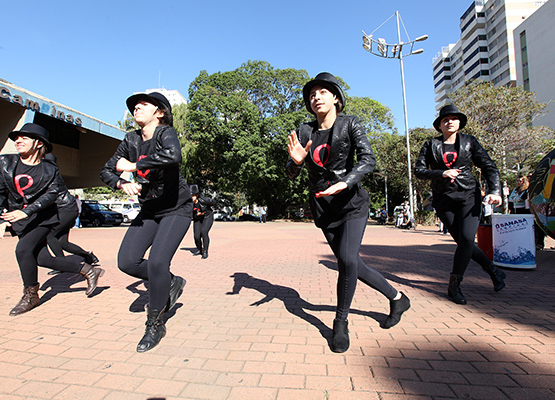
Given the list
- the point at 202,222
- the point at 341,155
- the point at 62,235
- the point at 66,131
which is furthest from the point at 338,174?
the point at 66,131

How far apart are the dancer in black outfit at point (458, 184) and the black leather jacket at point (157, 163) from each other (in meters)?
2.65

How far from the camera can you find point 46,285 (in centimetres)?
467

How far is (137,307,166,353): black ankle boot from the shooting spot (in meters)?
2.47

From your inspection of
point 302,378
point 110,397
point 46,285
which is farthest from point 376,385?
point 46,285

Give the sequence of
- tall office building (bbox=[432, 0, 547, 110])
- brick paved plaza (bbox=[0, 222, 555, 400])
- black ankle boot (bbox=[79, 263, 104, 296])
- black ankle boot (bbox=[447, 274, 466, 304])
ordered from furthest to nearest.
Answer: tall office building (bbox=[432, 0, 547, 110]) → black ankle boot (bbox=[79, 263, 104, 296]) → black ankle boot (bbox=[447, 274, 466, 304]) → brick paved plaza (bbox=[0, 222, 555, 400])

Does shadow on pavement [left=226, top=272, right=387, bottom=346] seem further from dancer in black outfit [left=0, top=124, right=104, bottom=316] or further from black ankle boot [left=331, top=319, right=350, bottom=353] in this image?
dancer in black outfit [left=0, top=124, right=104, bottom=316]

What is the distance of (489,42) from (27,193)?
272 ft

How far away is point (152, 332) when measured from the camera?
2576mm

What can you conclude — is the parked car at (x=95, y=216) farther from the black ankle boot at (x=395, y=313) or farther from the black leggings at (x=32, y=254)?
the black ankle boot at (x=395, y=313)

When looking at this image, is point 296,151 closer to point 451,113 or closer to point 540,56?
point 451,113

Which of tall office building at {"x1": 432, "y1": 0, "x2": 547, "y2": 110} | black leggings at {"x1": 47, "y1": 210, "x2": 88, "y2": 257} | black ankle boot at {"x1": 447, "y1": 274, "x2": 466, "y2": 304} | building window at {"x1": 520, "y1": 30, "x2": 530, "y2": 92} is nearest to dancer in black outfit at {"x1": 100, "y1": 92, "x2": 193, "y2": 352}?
black leggings at {"x1": 47, "y1": 210, "x2": 88, "y2": 257}

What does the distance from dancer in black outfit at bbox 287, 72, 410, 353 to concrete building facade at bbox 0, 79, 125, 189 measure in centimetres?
1494

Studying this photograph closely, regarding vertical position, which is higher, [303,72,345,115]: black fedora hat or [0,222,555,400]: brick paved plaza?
[303,72,345,115]: black fedora hat

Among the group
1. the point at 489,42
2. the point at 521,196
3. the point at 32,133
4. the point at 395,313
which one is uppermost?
the point at 489,42
